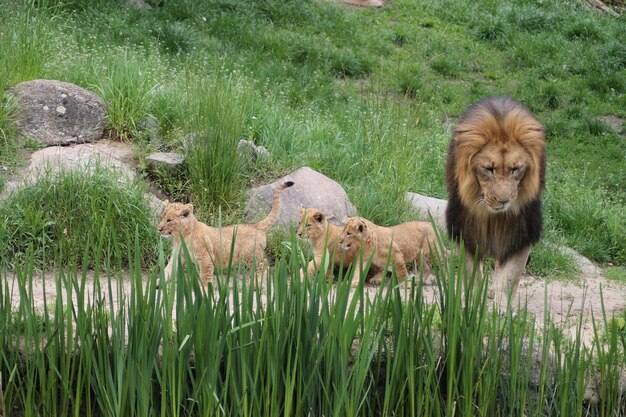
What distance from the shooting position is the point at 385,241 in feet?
25.0

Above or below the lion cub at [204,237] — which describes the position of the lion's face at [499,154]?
above

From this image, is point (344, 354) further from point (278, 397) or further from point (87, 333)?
point (87, 333)

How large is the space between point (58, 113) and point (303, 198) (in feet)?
7.78

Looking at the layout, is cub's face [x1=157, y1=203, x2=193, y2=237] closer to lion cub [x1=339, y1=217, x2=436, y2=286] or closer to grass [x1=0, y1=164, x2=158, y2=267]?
grass [x1=0, y1=164, x2=158, y2=267]

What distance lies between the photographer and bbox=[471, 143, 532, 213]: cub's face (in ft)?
21.3

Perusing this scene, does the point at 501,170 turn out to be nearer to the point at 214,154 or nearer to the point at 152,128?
the point at 214,154

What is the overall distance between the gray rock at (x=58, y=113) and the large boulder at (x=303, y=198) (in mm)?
1648

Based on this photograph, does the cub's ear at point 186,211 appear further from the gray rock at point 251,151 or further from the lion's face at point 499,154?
the lion's face at point 499,154

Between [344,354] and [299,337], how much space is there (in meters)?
0.23

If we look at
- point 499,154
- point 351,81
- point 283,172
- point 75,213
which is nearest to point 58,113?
point 75,213

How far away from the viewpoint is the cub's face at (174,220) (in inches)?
278

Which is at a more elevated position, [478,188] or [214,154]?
[478,188]

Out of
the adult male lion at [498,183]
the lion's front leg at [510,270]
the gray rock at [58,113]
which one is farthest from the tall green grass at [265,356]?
the gray rock at [58,113]

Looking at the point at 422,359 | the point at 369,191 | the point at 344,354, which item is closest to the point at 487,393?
the point at 422,359
